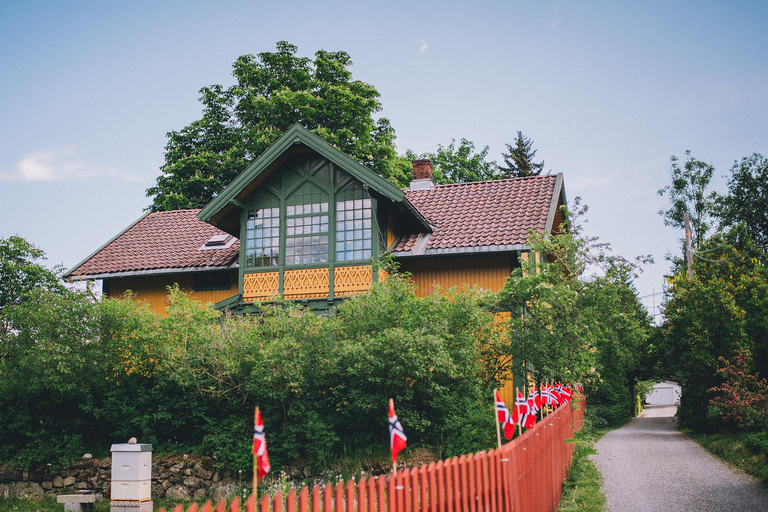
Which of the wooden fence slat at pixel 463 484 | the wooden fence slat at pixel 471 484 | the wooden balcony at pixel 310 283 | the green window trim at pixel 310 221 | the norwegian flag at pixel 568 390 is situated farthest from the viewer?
A: the green window trim at pixel 310 221

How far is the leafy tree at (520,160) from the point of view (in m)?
42.6

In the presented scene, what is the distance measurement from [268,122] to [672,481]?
2228cm

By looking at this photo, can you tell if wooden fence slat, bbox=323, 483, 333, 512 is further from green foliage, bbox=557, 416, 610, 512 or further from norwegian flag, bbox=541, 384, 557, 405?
norwegian flag, bbox=541, 384, 557, 405

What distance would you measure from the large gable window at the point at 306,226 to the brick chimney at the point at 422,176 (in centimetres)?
563

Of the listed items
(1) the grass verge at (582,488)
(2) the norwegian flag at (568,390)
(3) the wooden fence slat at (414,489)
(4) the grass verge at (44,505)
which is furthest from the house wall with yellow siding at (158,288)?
(3) the wooden fence slat at (414,489)

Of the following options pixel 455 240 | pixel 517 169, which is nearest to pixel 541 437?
pixel 455 240

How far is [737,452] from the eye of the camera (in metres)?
15.8

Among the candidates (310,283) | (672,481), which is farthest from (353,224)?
(672,481)

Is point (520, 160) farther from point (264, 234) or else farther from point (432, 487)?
point (432, 487)

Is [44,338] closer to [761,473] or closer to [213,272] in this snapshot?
[213,272]

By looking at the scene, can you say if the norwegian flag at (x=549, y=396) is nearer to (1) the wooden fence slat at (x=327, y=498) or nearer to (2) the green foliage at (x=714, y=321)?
(2) the green foliage at (x=714, y=321)

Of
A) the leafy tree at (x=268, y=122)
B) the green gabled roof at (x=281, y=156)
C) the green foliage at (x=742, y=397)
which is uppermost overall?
the leafy tree at (x=268, y=122)

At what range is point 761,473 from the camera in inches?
510

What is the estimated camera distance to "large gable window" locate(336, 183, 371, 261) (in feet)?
60.4
